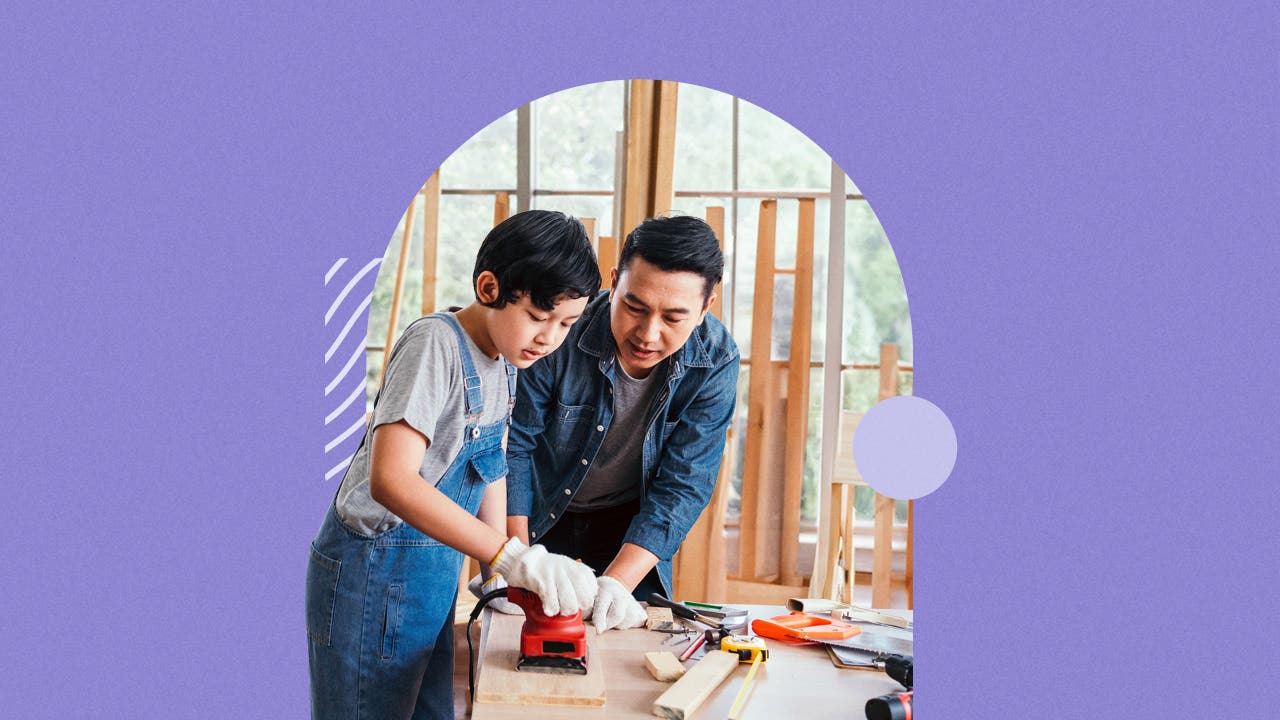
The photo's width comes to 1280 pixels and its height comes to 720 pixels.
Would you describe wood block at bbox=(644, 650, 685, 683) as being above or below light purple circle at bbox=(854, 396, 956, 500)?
below

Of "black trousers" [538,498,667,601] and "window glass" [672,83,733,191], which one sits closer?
"window glass" [672,83,733,191]

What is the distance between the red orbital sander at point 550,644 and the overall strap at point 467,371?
41 cm

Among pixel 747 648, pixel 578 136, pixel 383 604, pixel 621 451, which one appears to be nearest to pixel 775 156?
pixel 578 136

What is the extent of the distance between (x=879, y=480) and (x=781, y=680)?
0.48 metres

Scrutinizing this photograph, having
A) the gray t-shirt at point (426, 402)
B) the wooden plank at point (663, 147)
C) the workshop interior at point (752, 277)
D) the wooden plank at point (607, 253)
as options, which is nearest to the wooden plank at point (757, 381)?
the workshop interior at point (752, 277)

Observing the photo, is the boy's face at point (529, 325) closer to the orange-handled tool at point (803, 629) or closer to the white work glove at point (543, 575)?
the white work glove at point (543, 575)

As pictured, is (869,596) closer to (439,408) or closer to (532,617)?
(532,617)

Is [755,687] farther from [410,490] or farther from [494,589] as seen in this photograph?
[410,490]

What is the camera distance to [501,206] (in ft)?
8.32

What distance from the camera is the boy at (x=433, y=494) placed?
2.04 meters

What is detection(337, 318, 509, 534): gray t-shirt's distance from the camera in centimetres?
204

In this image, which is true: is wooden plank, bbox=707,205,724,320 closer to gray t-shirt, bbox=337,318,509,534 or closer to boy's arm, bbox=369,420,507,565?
gray t-shirt, bbox=337,318,509,534

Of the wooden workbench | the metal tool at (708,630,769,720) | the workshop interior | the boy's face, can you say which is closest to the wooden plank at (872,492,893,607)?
the workshop interior

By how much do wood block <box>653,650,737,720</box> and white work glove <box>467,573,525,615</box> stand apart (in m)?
0.48
